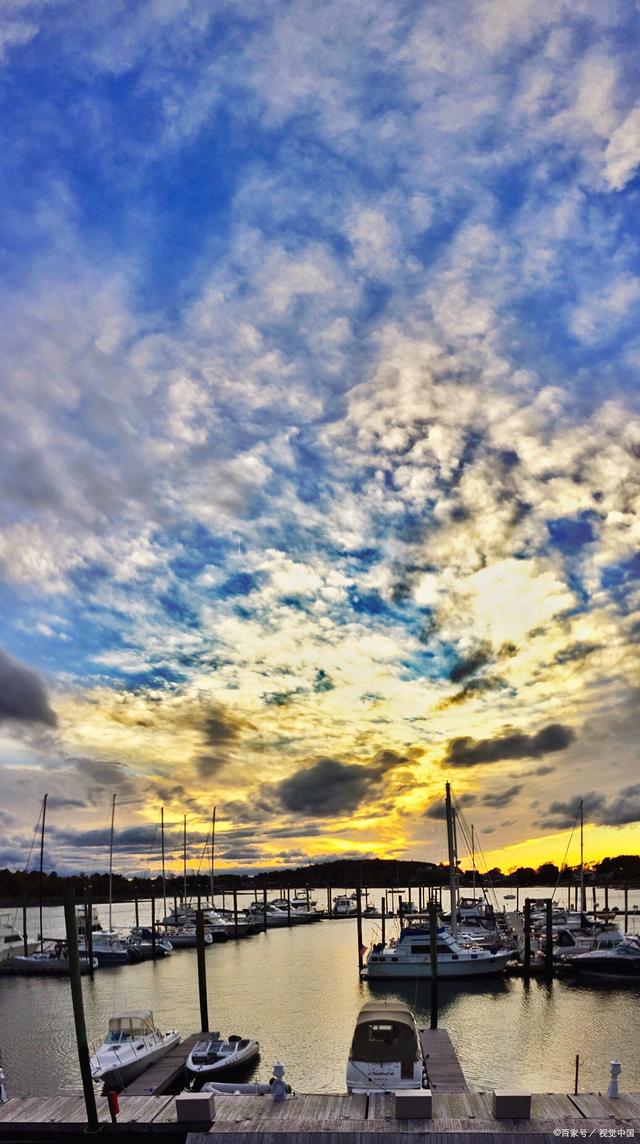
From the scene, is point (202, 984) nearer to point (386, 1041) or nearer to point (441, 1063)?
point (441, 1063)

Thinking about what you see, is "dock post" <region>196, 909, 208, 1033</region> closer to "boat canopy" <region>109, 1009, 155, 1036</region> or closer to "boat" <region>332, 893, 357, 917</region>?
"boat canopy" <region>109, 1009, 155, 1036</region>

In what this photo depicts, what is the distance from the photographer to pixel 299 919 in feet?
481

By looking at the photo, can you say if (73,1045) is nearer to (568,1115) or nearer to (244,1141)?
(244,1141)

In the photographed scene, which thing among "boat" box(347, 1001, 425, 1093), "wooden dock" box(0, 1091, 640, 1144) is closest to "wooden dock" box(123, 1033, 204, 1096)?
"wooden dock" box(0, 1091, 640, 1144)

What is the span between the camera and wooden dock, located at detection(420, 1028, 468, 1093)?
30.8 m

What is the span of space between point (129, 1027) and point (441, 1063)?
14738 millimetres

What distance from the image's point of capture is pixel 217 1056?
3725 cm

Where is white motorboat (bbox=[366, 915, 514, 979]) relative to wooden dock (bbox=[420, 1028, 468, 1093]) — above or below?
below

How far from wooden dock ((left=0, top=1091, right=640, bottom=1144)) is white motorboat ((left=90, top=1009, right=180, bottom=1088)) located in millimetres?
7090

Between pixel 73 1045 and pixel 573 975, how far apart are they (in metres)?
40.7

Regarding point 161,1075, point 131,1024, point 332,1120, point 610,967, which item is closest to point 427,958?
point 610,967

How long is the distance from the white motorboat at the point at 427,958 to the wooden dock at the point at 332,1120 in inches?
1728

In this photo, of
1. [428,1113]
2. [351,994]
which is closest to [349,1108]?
[428,1113]

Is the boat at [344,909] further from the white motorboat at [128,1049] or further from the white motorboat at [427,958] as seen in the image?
the white motorboat at [128,1049]
